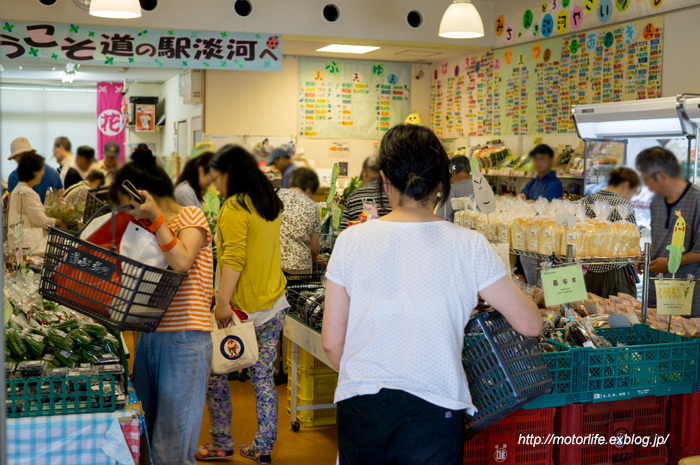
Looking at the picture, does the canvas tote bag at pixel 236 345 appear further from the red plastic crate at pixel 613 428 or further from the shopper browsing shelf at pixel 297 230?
the red plastic crate at pixel 613 428

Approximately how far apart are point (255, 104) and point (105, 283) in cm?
694

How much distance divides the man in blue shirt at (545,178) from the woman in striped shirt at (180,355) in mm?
4010

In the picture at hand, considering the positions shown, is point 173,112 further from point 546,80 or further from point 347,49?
point 546,80

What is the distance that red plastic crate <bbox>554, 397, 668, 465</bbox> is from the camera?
9.02 feet

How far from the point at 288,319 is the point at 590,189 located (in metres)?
2.97

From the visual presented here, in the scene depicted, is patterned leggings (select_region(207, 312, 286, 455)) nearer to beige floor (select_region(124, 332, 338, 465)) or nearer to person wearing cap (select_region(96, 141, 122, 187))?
beige floor (select_region(124, 332, 338, 465))

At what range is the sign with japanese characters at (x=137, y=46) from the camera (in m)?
5.91

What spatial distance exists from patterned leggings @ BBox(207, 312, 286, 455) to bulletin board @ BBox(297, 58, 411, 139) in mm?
5660

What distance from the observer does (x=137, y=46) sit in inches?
243

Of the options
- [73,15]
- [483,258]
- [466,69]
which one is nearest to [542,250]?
[483,258]

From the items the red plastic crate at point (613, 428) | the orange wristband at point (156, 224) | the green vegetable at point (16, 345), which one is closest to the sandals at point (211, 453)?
the green vegetable at point (16, 345)

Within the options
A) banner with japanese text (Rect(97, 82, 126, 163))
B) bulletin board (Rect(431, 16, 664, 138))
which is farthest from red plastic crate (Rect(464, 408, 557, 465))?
bulletin board (Rect(431, 16, 664, 138))

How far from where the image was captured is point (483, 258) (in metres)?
1.83

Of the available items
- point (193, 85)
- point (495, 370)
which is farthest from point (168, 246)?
point (193, 85)
